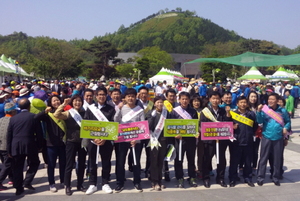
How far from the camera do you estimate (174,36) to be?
12619cm

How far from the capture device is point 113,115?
196 inches

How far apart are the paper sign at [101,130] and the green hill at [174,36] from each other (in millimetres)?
107874

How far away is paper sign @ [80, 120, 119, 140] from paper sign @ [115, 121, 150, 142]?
0.54 feet

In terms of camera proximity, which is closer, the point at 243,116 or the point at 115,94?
the point at 243,116

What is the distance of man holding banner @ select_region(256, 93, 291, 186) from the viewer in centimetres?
516

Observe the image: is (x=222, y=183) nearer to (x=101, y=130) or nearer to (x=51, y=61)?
(x=101, y=130)

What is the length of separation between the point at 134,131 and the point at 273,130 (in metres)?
2.56

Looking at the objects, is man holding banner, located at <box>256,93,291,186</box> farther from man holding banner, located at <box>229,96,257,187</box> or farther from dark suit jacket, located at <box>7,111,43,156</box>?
dark suit jacket, located at <box>7,111,43,156</box>

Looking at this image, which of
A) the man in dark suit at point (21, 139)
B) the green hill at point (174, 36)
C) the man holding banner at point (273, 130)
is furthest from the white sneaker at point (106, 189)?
the green hill at point (174, 36)

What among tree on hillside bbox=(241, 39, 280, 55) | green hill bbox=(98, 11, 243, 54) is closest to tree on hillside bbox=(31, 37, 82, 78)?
tree on hillside bbox=(241, 39, 280, 55)

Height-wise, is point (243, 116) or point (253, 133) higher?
point (243, 116)

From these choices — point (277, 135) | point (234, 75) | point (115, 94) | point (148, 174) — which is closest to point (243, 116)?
point (277, 135)

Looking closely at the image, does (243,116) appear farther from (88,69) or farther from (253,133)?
(88,69)

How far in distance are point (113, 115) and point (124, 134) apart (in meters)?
0.41
